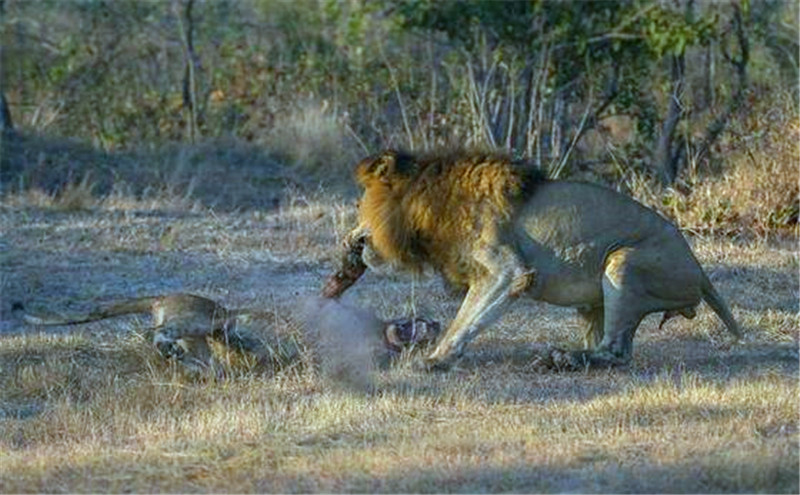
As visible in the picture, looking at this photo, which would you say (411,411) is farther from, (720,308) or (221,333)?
(720,308)

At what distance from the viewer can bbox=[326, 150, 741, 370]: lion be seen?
10.3 metres

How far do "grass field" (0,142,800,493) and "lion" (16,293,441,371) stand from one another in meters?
0.15

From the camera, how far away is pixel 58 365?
1060 centimetres

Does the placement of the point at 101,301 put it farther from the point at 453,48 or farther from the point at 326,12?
the point at 326,12

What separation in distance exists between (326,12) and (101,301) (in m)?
11.0

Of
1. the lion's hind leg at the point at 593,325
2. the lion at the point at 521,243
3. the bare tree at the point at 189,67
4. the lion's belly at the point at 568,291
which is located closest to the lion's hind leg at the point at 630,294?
the lion at the point at 521,243

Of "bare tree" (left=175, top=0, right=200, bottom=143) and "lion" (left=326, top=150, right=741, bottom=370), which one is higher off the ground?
"lion" (left=326, top=150, right=741, bottom=370)

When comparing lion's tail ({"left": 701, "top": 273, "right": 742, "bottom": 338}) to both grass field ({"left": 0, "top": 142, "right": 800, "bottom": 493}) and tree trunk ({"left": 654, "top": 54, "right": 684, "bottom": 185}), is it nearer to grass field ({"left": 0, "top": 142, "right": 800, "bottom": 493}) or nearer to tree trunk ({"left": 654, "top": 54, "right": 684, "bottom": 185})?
grass field ({"left": 0, "top": 142, "right": 800, "bottom": 493})

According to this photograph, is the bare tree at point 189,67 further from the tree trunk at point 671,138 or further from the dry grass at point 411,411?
the dry grass at point 411,411

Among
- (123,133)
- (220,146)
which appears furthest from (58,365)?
(123,133)

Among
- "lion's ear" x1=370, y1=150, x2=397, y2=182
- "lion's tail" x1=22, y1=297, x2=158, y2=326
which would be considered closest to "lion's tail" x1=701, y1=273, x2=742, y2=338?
"lion's ear" x1=370, y1=150, x2=397, y2=182

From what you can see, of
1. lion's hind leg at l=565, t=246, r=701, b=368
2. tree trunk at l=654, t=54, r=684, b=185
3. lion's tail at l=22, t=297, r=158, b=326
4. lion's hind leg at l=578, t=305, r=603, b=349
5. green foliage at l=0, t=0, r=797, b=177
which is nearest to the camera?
lion's hind leg at l=565, t=246, r=701, b=368

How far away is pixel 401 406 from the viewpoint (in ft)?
29.8

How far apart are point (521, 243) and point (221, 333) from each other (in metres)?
1.86
